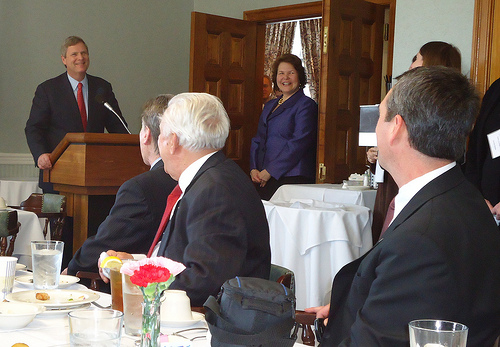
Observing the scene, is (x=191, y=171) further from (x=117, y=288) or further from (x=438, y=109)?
(x=438, y=109)

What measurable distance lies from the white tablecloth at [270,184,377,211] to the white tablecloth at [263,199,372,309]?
18.3 inches

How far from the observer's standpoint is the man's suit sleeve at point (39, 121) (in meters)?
5.15

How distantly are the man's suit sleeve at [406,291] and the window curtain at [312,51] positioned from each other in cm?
912

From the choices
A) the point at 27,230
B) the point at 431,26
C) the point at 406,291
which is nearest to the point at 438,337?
the point at 406,291

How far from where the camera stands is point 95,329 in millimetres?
1104

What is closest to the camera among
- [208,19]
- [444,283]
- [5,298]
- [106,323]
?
[106,323]

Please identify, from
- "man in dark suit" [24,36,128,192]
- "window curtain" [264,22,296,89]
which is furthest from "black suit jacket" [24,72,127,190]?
"window curtain" [264,22,296,89]

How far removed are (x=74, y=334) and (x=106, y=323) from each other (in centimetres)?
6

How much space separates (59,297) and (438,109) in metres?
1.04

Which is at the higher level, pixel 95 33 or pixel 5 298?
pixel 95 33

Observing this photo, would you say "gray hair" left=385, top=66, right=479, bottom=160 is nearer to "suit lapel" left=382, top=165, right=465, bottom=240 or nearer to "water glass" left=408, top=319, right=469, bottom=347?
"suit lapel" left=382, top=165, right=465, bottom=240

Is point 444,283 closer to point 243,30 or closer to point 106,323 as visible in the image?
point 106,323

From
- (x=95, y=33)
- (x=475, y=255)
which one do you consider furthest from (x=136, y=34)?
(x=475, y=255)

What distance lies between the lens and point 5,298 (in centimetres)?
160
